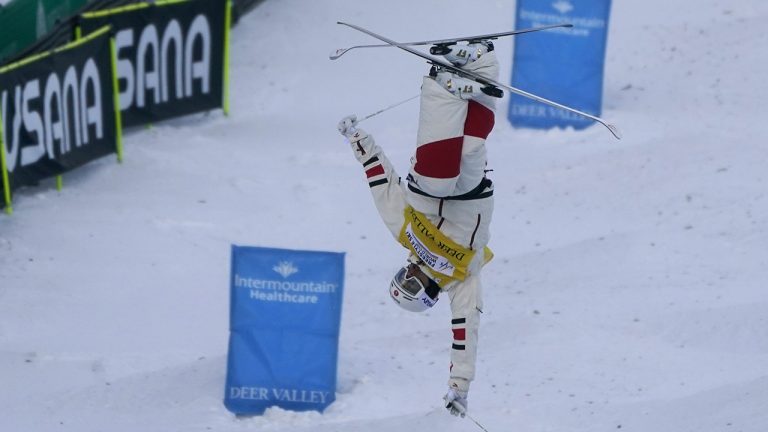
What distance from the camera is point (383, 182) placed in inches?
299

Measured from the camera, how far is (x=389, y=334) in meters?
11.5

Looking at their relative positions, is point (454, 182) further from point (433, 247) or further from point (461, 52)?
point (461, 52)

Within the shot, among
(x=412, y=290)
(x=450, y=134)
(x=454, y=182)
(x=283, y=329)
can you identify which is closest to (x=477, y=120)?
(x=450, y=134)

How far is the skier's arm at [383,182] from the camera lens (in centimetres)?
752

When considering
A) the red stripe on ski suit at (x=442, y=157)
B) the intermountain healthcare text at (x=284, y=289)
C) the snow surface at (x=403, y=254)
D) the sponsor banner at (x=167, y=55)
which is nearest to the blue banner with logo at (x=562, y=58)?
the snow surface at (x=403, y=254)

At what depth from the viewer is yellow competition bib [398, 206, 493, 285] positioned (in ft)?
24.4

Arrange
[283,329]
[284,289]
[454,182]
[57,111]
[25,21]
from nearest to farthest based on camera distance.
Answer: [454,182] < [284,289] < [283,329] < [57,111] < [25,21]

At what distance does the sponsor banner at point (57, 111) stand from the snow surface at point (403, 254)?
13.0 inches

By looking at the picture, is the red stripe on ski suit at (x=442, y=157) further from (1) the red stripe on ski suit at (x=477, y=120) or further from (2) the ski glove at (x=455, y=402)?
(2) the ski glove at (x=455, y=402)

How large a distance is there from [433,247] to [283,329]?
9.02ft

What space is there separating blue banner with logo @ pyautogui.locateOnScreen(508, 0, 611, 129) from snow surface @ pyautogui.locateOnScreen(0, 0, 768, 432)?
0.29m

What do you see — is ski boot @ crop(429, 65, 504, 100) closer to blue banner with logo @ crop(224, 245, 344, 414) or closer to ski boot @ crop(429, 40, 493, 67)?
ski boot @ crop(429, 40, 493, 67)

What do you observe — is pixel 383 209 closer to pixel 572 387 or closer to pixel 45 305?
pixel 572 387

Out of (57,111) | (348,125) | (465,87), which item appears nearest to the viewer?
(465,87)
